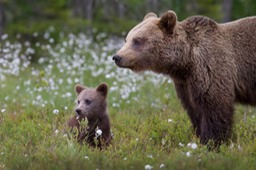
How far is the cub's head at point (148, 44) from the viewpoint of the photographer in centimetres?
708

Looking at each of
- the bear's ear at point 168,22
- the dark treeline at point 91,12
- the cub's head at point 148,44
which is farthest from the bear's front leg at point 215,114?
the dark treeline at point 91,12

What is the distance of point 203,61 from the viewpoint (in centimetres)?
703

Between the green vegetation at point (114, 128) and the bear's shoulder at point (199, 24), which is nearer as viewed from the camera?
the green vegetation at point (114, 128)

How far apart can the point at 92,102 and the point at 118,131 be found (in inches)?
23.5

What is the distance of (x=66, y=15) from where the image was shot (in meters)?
24.9

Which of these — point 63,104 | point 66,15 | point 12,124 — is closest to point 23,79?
point 63,104

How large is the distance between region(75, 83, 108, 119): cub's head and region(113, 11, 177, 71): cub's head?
38.7 inches

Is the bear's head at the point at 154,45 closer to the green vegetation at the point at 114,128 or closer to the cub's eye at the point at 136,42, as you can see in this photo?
the cub's eye at the point at 136,42

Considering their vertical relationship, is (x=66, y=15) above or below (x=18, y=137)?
below

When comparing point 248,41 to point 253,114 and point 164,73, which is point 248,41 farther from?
point 253,114

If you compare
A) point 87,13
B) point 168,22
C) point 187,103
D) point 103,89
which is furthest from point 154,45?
point 87,13

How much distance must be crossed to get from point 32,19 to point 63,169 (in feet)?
66.0

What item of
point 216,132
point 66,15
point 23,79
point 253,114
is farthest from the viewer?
point 66,15

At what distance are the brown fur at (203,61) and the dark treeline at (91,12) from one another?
35.0ft
